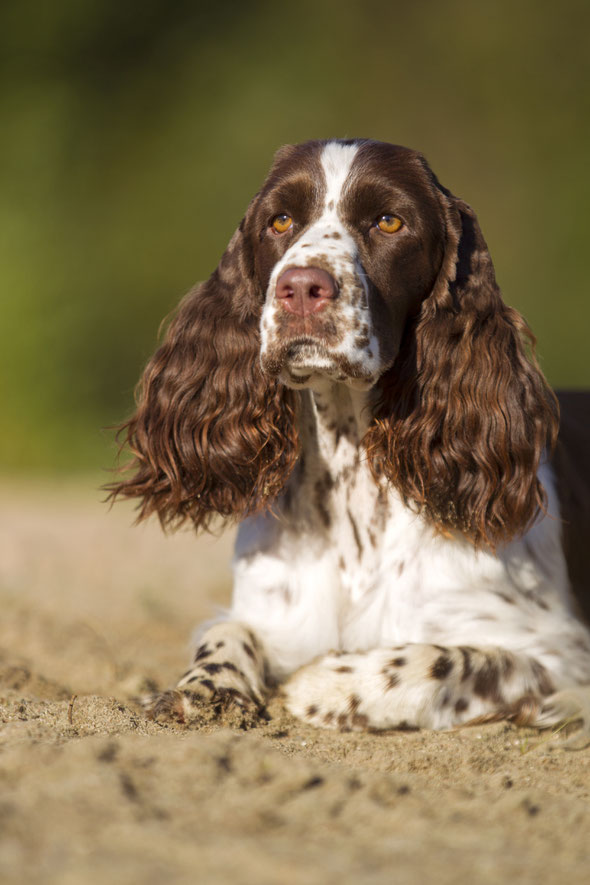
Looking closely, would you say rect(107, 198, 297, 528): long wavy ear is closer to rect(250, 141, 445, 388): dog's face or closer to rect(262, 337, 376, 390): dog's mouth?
rect(250, 141, 445, 388): dog's face

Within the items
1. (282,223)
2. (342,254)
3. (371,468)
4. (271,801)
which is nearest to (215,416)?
(371,468)

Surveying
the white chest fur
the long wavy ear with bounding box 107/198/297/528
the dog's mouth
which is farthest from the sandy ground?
the dog's mouth

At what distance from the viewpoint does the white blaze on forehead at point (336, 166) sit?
3053 mm

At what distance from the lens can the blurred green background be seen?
1137 cm

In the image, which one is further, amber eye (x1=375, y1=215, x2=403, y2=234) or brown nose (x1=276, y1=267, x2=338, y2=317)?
amber eye (x1=375, y1=215, x2=403, y2=234)

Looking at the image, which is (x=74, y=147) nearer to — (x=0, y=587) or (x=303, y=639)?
(x=0, y=587)

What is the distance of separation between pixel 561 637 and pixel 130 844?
73.2 inches

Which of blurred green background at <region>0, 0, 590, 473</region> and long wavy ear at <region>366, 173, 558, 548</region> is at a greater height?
blurred green background at <region>0, 0, 590, 473</region>

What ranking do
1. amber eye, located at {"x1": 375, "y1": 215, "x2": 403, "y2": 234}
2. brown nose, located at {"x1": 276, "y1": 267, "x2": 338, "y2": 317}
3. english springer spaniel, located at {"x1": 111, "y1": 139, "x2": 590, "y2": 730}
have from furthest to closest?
amber eye, located at {"x1": 375, "y1": 215, "x2": 403, "y2": 234} < english springer spaniel, located at {"x1": 111, "y1": 139, "x2": 590, "y2": 730} < brown nose, located at {"x1": 276, "y1": 267, "x2": 338, "y2": 317}

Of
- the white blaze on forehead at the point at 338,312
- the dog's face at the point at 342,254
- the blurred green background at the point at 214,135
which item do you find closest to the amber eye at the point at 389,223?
the dog's face at the point at 342,254

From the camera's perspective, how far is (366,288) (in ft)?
9.36

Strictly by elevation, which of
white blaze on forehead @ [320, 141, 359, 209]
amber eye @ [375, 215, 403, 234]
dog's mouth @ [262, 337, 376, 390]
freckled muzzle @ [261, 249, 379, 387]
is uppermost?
white blaze on forehead @ [320, 141, 359, 209]

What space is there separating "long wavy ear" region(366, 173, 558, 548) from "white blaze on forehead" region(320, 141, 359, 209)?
11.4 inches

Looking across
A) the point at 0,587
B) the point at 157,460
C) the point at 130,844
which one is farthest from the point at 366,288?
the point at 0,587
